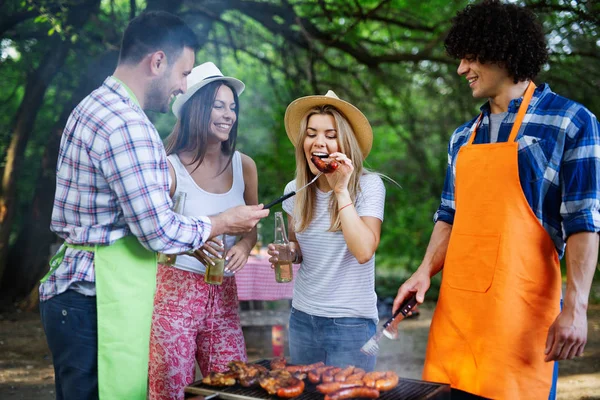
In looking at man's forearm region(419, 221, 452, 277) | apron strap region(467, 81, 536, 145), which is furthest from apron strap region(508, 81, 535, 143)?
man's forearm region(419, 221, 452, 277)

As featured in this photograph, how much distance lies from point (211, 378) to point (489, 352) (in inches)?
41.3

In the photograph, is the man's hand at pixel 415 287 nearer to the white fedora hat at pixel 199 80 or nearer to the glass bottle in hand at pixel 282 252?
the glass bottle in hand at pixel 282 252

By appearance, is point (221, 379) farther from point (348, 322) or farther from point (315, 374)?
point (348, 322)

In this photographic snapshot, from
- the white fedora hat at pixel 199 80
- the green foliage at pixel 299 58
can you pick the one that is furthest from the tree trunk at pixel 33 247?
the white fedora hat at pixel 199 80

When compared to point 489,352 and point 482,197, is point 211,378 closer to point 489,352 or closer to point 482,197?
point 489,352

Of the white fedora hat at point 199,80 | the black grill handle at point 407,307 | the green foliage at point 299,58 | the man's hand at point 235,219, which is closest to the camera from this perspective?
the man's hand at point 235,219

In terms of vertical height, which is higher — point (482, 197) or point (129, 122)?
point (129, 122)

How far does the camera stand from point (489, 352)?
2.32m

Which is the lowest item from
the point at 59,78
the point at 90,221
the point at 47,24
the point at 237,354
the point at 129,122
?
the point at 237,354

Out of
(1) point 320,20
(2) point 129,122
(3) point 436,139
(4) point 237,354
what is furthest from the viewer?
(3) point 436,139

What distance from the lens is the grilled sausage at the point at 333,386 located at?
2.12 meters

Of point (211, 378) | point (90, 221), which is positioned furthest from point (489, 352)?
point (90, 221)

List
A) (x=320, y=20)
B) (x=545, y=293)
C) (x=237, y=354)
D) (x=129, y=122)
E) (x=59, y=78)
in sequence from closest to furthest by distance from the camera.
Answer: (x=129, y=122)
(x=545, y=293)
(x=237, y=354)
(x=320, y=20)
(x=59, y=78)

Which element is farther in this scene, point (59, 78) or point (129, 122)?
point (59, 78)
